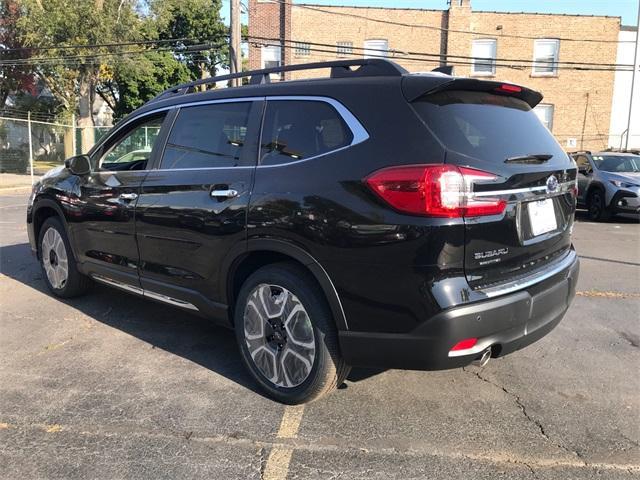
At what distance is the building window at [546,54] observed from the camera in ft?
82.8

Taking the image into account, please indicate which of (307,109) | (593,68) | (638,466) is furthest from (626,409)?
(593,68)

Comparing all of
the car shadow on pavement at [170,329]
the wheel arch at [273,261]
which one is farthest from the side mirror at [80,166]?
the wheel arch at [273,261]

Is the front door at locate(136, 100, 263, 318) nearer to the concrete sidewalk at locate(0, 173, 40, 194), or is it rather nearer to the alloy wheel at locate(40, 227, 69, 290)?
the alloy wheel at locate(40, 227, 69, 290)

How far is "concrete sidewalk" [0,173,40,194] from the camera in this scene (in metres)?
17.7

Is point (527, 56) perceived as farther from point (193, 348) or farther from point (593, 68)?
point (193, 348)

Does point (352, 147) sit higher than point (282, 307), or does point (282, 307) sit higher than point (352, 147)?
point (352, 147)

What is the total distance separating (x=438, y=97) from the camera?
2.86m

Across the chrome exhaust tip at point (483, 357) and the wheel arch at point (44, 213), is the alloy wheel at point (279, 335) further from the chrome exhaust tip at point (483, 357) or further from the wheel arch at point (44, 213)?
the wheel arch at point (44, 213)

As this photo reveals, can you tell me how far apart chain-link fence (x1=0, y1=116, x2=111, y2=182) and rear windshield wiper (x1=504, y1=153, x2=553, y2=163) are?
68.1 feet

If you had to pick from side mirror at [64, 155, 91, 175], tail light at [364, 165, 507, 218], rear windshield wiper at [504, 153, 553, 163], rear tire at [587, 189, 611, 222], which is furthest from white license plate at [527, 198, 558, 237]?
rear tire at [587, 189, 611, 222]

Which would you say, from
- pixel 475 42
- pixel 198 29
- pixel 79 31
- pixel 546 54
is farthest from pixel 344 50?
pixel 198 29

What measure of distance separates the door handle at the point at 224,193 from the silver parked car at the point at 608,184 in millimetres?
11274

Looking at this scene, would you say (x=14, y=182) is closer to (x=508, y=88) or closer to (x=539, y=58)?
(x=508, y=88)

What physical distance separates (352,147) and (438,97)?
53cm
